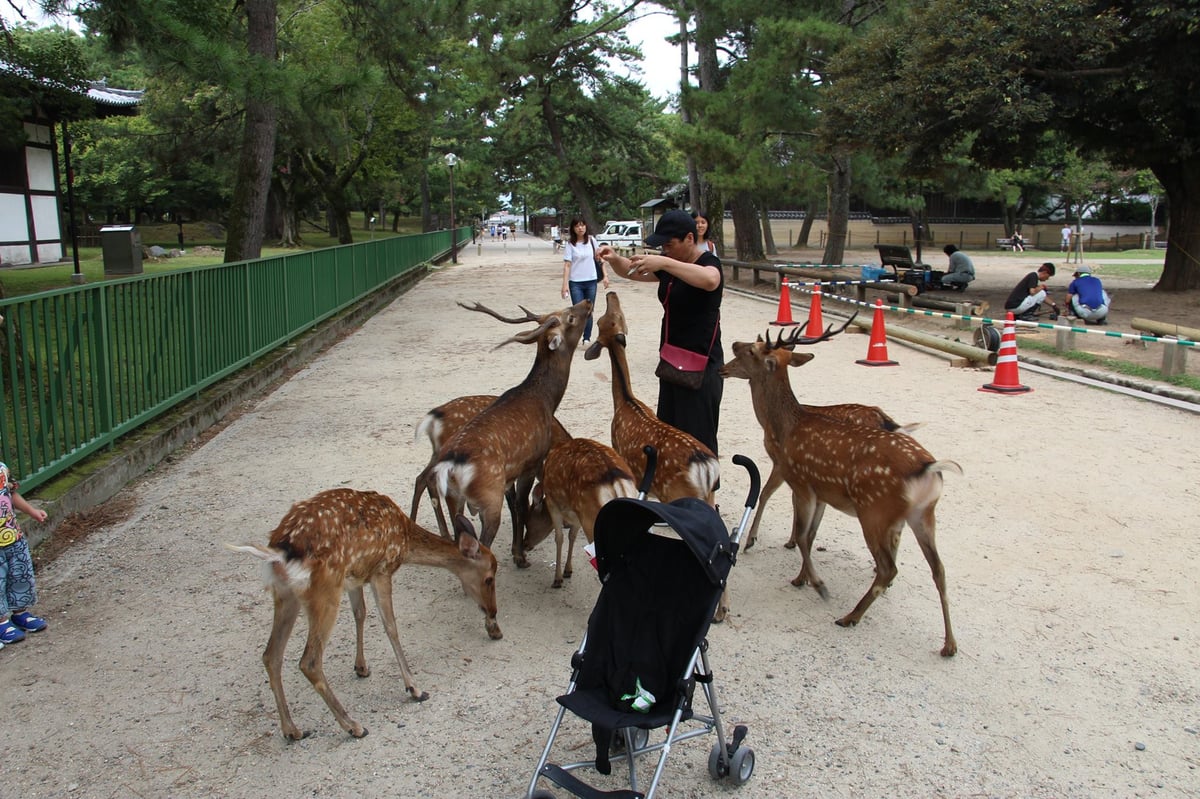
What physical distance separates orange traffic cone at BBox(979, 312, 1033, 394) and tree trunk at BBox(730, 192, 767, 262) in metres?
18.2

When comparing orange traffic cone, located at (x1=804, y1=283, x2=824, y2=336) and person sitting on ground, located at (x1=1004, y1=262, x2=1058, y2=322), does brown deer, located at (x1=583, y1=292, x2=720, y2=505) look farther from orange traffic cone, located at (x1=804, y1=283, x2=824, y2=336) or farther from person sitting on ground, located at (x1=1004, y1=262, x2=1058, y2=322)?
person sitting on ground, located at (x1=1004, y1=262, x2=1058, y2=322)

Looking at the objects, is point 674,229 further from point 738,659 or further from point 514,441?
point 738,659

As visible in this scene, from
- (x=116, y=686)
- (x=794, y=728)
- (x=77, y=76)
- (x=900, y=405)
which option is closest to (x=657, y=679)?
(x=794, y=728)

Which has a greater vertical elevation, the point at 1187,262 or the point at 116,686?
the point at 1187,262

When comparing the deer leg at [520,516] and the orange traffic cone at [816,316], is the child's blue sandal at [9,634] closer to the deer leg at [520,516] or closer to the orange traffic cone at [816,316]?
the deer leg at [520,516]

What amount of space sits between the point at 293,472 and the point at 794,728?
4.64m

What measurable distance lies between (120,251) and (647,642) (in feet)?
67.2

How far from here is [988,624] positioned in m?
4.50

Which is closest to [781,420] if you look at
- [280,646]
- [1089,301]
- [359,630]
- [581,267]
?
[359,630]

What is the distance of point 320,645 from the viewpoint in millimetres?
3523

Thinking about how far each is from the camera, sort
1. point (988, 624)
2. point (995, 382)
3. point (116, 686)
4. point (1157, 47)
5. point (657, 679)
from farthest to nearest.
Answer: point (1157, 47) → point (995, 382) → point (988, 624) → point (116, 686) → point (657, 679)

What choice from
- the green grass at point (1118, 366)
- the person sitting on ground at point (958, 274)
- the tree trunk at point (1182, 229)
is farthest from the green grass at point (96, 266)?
the tree trunk at point (1182, 229)

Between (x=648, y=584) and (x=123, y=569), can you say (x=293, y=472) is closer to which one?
(x=123, y=569)

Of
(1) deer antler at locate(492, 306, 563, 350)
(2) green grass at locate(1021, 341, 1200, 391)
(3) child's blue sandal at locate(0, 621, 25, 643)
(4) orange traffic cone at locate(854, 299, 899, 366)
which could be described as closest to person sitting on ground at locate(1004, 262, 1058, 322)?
(2) green grass at locate(1021, 341, 1200, 391)
